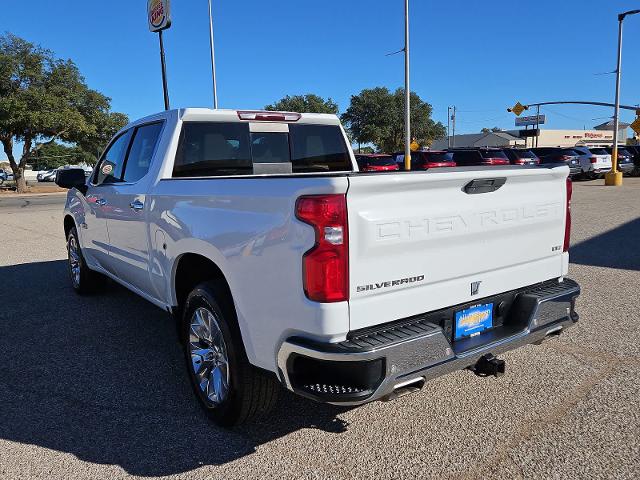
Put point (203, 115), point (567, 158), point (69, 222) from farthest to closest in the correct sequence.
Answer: point (567, 158)
point (69, 222)
point (203, 115)

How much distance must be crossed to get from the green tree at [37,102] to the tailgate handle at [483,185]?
31102 millimetres

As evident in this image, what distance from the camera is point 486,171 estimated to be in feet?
9.73

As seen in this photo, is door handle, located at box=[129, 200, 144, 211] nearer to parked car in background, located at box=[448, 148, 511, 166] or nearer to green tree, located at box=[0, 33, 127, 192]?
parked car in background, located at box=[448, 148, 511, 166]

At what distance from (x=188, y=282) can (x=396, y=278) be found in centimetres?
173

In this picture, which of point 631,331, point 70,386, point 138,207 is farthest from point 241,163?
point 631,331

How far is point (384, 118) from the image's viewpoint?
59.1 meters

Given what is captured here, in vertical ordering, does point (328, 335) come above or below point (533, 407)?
above

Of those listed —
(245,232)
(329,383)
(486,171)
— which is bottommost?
(329,383)

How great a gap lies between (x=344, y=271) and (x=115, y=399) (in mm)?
2162

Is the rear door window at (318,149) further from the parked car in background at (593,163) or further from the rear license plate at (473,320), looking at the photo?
the parked car in background at (593,163)

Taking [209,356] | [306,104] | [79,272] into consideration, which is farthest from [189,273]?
[306,104]

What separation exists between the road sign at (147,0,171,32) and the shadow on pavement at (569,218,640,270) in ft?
44.4

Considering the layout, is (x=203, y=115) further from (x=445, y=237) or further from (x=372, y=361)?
(x=372, y=361)

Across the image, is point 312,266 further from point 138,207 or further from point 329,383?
point 138,207
